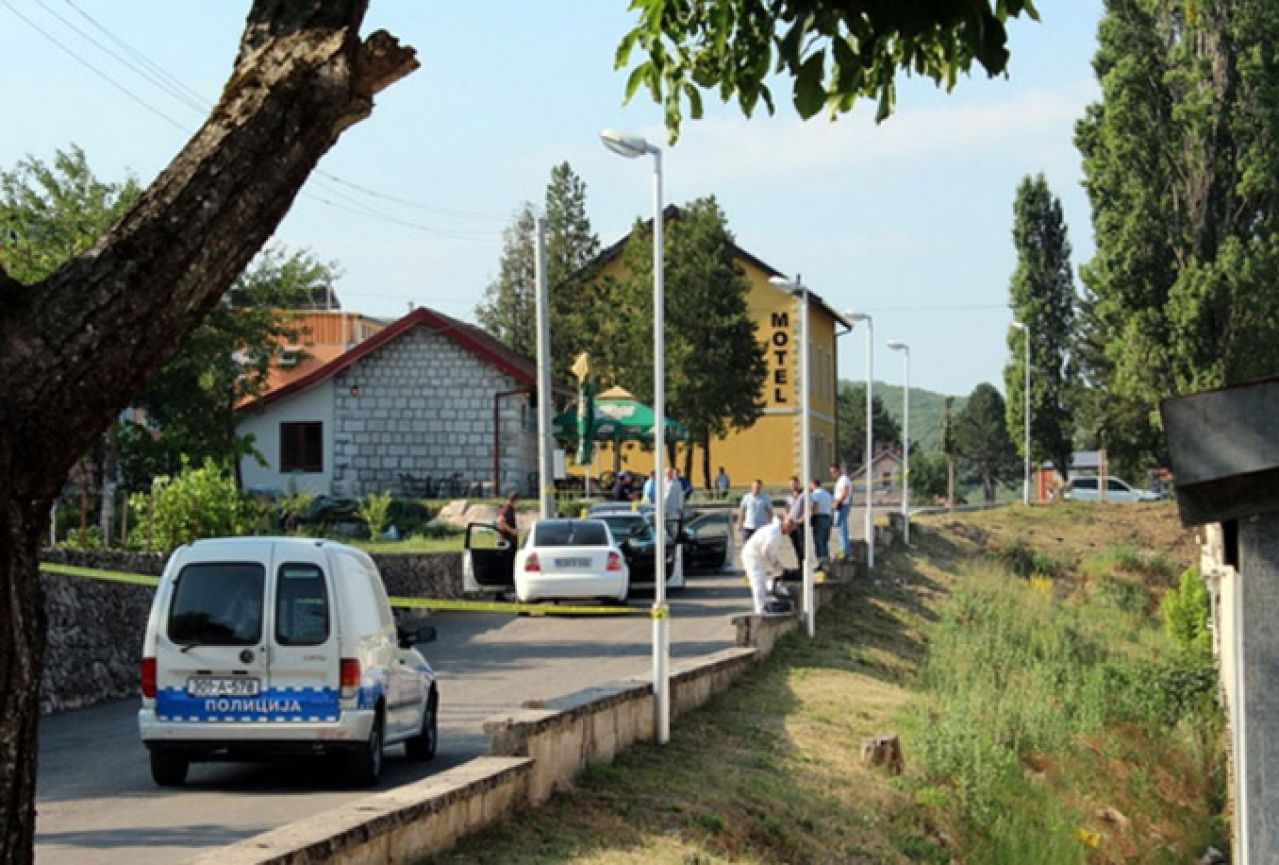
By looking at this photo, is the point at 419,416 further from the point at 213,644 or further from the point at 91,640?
the point at 213,644

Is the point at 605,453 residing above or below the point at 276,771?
above

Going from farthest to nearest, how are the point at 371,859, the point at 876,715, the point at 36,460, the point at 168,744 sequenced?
the point at 876,715
the point at 168,744
the point at 371,859
the point at 36,460

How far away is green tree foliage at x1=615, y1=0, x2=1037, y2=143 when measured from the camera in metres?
6.49

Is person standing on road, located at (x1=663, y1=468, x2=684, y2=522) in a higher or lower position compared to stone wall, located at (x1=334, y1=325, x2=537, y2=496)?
lower

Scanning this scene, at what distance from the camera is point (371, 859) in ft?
32.6

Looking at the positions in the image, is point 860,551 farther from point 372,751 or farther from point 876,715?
point 372,751

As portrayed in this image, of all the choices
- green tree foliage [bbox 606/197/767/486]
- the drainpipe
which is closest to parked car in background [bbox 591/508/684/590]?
the drainpipe

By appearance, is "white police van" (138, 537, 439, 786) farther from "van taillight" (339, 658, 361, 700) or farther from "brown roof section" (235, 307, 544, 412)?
"brown roof section" (235, 307, 544, 412)

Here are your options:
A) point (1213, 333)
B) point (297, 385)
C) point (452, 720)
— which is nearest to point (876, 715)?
point (452, 720)

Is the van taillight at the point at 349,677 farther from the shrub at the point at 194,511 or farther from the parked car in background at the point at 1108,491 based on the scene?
the parked car in background at the point at 1108,491

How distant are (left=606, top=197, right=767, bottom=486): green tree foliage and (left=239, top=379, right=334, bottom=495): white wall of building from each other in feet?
40.2

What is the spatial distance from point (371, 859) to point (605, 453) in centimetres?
7196

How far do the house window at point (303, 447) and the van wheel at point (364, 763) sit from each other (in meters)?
48.2

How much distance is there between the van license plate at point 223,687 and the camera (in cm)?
1454
